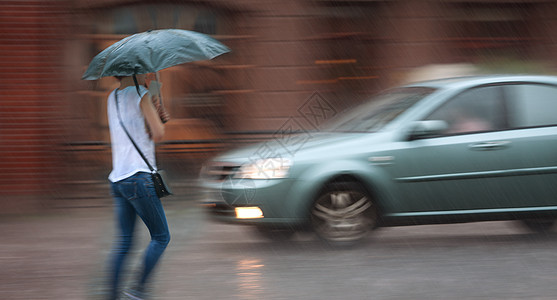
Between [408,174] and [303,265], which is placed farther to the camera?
[408,174]

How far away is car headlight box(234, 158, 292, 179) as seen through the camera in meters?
6.39

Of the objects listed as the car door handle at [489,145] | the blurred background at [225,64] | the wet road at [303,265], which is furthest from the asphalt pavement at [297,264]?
the blurred background at [225,64]

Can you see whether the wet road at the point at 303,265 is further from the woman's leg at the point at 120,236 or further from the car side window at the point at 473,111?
the car side window at the point at 473,111

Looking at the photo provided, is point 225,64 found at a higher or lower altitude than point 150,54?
lower

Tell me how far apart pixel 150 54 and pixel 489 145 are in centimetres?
360

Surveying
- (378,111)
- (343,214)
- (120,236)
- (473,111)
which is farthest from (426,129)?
(120,236)

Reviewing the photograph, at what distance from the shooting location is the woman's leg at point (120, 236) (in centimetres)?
436

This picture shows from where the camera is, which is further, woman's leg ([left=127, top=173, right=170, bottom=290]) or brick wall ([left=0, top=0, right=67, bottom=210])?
brick wall ([left=0, top=0, right=67, bottom=210])

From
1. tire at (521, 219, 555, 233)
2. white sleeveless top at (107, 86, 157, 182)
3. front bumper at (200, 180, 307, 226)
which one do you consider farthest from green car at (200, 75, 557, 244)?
white sleeveless top at (107, 86, 157, 182)

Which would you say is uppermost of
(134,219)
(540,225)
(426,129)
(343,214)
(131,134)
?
(131,134)

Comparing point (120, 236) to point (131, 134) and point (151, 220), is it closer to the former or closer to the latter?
point (151, 220)

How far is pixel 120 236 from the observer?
440 centimetres

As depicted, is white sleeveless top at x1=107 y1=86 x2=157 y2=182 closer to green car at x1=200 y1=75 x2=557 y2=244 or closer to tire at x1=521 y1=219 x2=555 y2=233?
green car at x1=200 y1=75 x2=557 y2=244

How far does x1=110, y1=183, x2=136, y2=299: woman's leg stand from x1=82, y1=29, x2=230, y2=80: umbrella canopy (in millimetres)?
725
